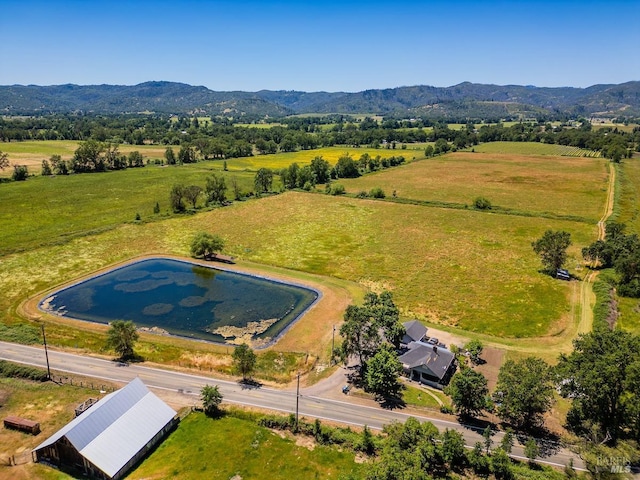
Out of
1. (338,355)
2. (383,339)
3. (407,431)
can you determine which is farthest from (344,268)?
(407,431)

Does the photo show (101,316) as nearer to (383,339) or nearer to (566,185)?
(383,339)

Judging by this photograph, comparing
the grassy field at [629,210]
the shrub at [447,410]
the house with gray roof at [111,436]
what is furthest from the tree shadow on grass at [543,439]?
the house with gray roof at [111,436]

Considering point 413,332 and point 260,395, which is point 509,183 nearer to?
point 413,332

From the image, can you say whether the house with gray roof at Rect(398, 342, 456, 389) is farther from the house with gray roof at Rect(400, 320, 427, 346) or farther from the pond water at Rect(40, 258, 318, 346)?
the pond water at Rect(40, 258, 318, 346)

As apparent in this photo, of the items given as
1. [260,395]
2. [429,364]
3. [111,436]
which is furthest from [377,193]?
[111,436]

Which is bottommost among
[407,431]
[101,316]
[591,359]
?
[101,316]

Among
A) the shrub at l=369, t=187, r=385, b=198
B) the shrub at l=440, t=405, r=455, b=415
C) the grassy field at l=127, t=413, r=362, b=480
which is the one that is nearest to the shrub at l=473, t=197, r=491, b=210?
the shrub at l=369, t=187, r=385, b=198

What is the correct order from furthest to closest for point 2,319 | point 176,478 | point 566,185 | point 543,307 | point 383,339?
point 566,185 < point 543,307 < point 2,319 < point 383,339 < point 176,478
